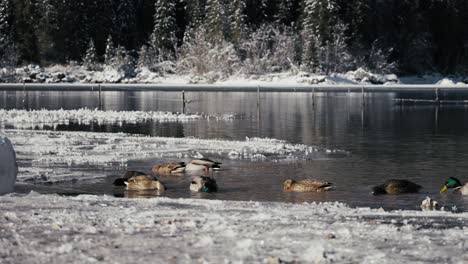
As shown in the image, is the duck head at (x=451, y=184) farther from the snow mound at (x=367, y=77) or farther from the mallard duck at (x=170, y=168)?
the snow mound at (x=367, y=77)

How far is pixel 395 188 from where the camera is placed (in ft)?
62.3

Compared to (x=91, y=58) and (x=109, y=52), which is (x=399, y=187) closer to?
(x=109, y=52)

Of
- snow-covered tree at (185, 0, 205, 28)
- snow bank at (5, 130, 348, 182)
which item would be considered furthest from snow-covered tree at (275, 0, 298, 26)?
snow bank at (5, 130, 348, 182)

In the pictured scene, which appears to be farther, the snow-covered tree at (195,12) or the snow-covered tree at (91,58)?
the snow-covered tree at (195,12)

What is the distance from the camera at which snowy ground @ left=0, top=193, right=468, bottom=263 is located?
403 inches

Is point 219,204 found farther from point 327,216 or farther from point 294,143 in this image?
point 294,143

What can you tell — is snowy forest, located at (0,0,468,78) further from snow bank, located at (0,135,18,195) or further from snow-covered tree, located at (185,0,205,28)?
snow bank, located at (0,135,18,195)

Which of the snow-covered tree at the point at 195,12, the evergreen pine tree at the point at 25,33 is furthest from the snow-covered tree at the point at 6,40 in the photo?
the snow-covered tree at the point at 195,12

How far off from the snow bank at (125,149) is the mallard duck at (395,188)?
7369mm

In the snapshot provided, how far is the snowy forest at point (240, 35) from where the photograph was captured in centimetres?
11631

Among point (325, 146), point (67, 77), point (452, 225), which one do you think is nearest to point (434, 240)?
point (452, 225)

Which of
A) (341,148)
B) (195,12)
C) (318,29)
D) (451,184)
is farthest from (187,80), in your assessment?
(451,184)

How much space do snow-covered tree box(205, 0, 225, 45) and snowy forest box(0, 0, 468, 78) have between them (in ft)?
0.46

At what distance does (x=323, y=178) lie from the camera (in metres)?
21.9
